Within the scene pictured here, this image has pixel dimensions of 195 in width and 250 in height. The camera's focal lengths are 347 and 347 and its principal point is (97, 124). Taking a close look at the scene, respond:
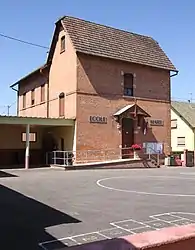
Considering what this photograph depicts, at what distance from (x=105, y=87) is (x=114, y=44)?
4.45m

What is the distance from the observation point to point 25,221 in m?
7.81

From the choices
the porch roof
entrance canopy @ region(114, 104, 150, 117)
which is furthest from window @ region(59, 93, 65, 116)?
entrance canopy @ region(114, 104, 150, 117)

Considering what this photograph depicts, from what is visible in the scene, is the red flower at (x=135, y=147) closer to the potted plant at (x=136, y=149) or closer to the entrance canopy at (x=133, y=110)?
the potted plant at (x=136, y=149)

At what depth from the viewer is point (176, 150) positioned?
42875mm

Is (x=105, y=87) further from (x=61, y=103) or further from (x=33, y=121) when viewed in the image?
(x=33, y=121)

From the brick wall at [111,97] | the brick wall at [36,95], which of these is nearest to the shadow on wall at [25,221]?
the brick wall at [111,97]

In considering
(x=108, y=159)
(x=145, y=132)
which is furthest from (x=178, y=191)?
(x=145, y=132)

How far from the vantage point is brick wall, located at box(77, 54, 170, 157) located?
1061 inches

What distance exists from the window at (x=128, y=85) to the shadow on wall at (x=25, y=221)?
19444 millimetres

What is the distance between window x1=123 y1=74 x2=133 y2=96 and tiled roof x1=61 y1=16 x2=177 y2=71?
4.45ft

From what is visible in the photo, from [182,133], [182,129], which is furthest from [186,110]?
[182,133]

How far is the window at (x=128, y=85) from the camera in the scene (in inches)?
1160

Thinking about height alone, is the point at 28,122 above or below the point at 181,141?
above

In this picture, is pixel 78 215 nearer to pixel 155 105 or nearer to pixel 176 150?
pixel 155 105
